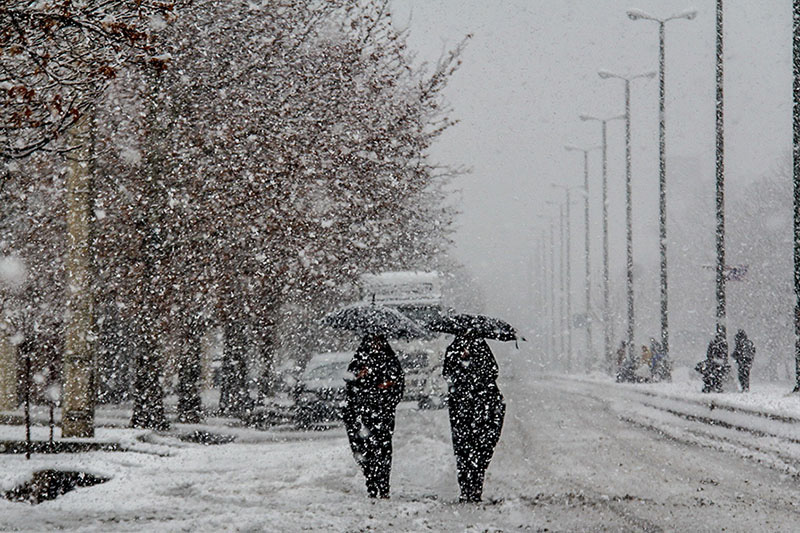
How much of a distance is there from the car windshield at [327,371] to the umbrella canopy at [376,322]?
12.3m

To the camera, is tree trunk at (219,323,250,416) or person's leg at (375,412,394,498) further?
tree trunk at (219,323,250,416)

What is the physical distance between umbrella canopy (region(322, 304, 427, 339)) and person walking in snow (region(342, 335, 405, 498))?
30 cm

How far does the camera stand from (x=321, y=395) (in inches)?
936

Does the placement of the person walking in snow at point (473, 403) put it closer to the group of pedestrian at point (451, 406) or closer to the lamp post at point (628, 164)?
the group of pedestrian at point (451, 406)

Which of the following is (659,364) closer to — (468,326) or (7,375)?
(7,375)

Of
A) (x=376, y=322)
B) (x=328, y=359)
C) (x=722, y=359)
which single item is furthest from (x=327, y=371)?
(x=376, y=322)

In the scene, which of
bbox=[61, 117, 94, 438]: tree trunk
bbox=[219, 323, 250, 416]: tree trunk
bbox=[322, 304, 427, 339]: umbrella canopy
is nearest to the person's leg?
bbox=[322, 304, 427, 339]: umbrella canopy

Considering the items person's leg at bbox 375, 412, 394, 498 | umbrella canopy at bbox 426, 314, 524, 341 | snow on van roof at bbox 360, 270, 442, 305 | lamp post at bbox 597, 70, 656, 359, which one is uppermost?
lamp post at bbox 597, 70, 656, 359

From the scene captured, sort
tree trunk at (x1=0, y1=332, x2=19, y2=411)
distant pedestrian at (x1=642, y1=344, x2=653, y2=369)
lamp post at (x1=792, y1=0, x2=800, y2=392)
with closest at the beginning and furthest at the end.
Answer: lamp post at (x1=792, y1=0, x2=800, y2=392) → tree trunk at (x1=0, y1=332, x2=19, y2=411) → distant pedestrian at (x1=642, y1=344, x2=653, y2=369)

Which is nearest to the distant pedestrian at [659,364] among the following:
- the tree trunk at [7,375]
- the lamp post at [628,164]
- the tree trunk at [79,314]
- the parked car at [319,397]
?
the lamp post at [628,164]

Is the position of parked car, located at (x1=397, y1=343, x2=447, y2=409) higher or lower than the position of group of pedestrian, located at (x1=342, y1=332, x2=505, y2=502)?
lower

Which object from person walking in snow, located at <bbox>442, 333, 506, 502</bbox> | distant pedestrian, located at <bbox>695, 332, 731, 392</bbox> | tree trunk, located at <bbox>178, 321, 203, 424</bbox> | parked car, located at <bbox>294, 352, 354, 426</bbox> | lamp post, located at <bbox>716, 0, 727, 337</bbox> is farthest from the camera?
lamp post, located at <bbox>716, 0, 727, 337</bbox>

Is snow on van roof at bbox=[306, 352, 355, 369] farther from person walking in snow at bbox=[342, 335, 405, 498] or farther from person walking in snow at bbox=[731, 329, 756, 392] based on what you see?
person walking in snow at bbox=[342, 335, 405, 498]

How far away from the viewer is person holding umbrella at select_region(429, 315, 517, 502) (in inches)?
448
